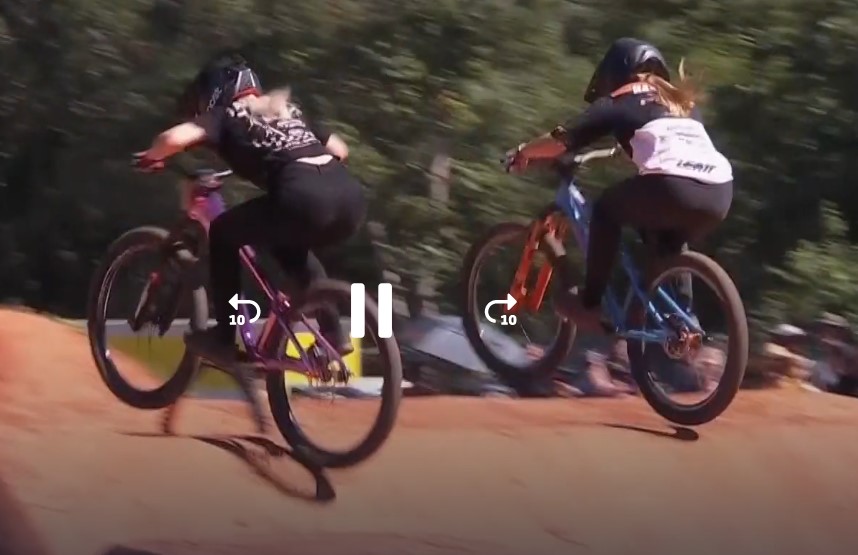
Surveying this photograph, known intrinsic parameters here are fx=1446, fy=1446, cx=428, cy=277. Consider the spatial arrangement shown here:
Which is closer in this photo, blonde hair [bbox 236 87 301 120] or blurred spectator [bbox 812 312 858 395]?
blonde hair [bbox 236 87 301 120]

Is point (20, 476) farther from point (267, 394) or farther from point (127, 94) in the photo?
point (127, 94)

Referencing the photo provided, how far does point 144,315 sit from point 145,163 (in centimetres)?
54

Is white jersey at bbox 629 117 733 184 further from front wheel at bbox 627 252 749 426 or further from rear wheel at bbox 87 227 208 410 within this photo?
rear wheel at bbox 87 227 208 410

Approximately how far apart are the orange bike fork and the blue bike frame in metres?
0.06

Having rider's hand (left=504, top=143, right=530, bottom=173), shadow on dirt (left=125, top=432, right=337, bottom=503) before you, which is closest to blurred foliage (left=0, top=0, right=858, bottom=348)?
rider's hand (left=504, top=143, right=530, bottom=173)

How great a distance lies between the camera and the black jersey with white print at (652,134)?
5016 millimetres

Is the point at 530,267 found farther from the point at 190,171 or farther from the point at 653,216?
the point at 190,171

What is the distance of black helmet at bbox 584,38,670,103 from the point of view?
5141 mm

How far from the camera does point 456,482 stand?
4.91 m

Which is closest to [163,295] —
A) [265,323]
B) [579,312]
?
[265,323]

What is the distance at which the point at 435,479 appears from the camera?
4.90m

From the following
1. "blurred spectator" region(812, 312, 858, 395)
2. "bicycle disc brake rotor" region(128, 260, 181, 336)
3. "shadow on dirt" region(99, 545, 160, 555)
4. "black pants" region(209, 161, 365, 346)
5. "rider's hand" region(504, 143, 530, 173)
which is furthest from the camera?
"blurred spectator" region(812, 312, 858, 395)

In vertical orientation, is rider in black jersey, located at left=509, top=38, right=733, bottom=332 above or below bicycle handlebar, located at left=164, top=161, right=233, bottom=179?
above

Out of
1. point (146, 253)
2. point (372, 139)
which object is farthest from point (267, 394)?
point (372, 139)
